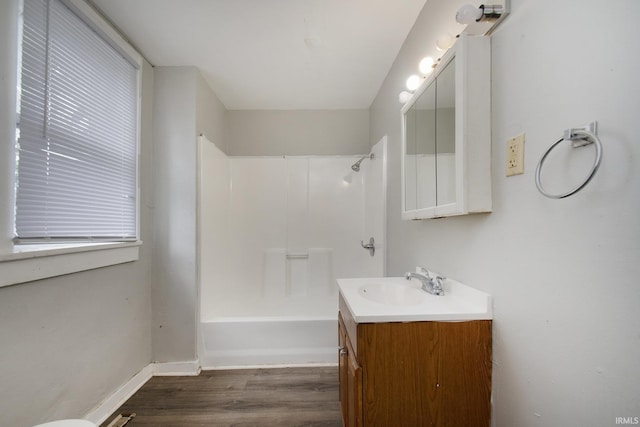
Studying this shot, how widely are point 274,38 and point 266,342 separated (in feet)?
7.33

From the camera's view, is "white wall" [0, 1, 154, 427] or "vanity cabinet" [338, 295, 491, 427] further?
"white wall" [0, 1, 154, 427]

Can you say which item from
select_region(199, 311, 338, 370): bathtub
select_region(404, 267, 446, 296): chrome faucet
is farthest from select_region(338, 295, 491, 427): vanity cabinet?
select_region(199, 311, 338, 370): bathtub

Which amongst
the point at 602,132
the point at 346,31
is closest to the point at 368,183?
Result: the point at 346,31

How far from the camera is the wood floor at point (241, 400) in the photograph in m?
1.51

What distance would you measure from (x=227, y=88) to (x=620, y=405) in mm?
2861

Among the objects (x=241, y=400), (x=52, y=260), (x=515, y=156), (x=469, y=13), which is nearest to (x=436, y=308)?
(x=515, y=156)

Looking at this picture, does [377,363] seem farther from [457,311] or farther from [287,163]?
[287,163]

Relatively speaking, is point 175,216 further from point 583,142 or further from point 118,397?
point 583,142

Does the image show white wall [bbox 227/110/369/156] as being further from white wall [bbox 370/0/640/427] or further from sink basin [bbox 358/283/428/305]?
white wall [bbox 370/0/640/427]

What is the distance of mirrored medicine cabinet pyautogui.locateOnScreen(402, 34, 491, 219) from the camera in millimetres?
920

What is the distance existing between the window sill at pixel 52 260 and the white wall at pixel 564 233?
1.84m

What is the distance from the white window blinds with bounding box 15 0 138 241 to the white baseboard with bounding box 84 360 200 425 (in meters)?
0.98

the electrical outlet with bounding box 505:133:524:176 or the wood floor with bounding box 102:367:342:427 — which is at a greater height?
the electrical outlet with bounding box 505:133:524:176

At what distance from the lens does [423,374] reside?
36.3 inches
